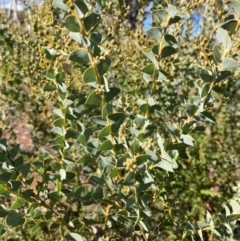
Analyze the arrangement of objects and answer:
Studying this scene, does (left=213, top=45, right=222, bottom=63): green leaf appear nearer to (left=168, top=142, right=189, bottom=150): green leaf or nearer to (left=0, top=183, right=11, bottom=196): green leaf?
(left=168, top=142, right=189, bottom=150): green leaf

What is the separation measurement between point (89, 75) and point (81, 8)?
0.50 ft

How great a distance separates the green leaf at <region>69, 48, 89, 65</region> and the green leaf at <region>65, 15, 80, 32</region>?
0.05 m

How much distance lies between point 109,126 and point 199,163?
1569mm

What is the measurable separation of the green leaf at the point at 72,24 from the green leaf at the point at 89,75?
92 millimetres

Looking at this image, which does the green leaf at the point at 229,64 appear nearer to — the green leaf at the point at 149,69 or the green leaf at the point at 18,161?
the green leaf at the point at 149,69

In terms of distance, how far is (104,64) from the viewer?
3.04 feet

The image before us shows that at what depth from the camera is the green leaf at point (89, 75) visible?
2.97 feet

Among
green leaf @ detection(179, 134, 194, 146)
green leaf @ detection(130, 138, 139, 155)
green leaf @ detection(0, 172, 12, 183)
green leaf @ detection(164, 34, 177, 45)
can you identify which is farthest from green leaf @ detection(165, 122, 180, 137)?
green leaf @ detection(0, 172, 12, 183)

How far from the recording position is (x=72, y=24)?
850 mm

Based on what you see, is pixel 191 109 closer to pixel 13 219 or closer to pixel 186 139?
pixel 186 139

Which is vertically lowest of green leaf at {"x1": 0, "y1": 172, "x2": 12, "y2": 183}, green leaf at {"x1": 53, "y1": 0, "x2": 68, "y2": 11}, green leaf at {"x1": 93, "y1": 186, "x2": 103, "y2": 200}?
green leaf at {"x1": 93, "y1": 186, "x2": 103, "y2": 200}

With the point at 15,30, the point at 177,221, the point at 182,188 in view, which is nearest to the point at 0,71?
the point at 15,30

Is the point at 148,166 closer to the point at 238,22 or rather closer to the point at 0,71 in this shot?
the point at 238,22

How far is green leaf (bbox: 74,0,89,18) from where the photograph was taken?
82cm
